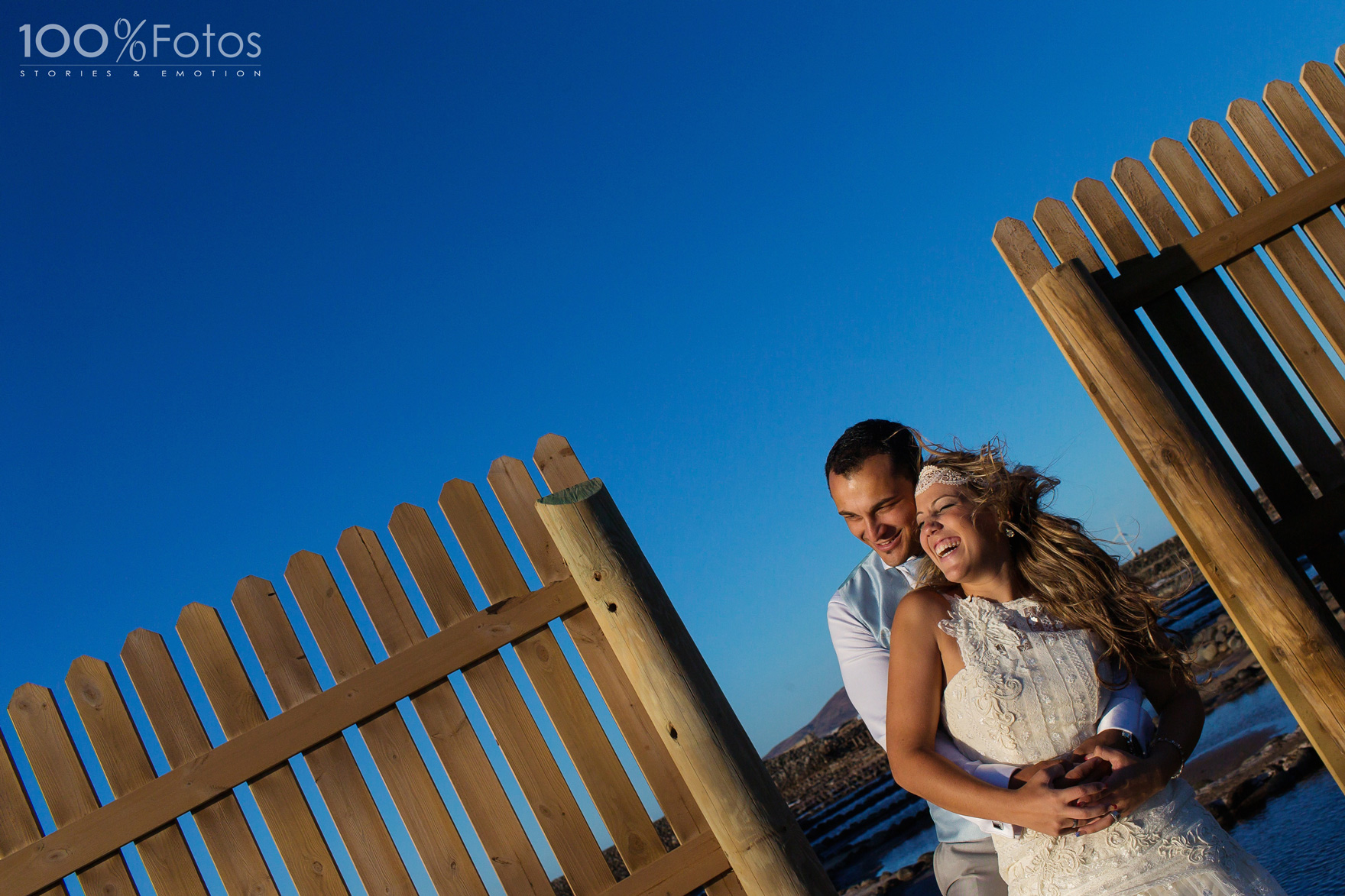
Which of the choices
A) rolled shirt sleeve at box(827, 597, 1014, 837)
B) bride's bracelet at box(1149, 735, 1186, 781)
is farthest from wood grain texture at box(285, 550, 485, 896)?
bride's bracelet at box(1149, 735, 1186, 781)

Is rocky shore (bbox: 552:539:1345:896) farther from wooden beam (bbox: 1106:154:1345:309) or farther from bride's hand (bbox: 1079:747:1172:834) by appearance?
wooden beam (bbox: 1106:154:1345:309)

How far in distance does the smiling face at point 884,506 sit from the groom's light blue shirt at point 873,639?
0.13 m

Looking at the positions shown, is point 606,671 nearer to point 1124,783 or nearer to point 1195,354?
point 1124,783

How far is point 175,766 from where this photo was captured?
2580 mm

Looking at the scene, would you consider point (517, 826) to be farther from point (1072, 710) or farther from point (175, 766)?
point (1072, 710)

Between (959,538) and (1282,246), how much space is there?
2.19 meters

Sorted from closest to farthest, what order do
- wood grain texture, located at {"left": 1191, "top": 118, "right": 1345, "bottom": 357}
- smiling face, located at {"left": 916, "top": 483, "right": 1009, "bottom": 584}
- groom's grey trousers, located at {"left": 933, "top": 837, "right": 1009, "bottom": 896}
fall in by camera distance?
1. smiling face, located at {"left": 916, "top": 483, "right": 1009, "bottom": 584}
2. groom's grey trousers, located at {"left": 933, "top": 837, "right": 1009, "bottom": 896}
3. wood grain texture, located at {"left": 1191, "top": 118, "right": 1345, "bottom": 357}

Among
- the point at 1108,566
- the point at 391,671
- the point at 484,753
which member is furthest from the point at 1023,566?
the point at 391,671

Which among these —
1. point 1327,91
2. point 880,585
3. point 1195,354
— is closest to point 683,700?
point 880,585

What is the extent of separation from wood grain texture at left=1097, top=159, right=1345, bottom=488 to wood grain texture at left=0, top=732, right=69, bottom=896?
4209 mm

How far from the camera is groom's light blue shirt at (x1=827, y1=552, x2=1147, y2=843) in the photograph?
7.84 ft

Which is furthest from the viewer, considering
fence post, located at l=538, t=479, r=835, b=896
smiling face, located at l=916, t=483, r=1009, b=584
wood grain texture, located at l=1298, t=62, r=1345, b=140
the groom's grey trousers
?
wood grain texture, located at l=1298, t=62, r=1345, b=140

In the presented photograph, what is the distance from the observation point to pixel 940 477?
223 centimetres

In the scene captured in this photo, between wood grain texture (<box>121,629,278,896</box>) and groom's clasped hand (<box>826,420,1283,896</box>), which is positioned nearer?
groom's clasped hand (<box>826,420,1283,896</box>)
